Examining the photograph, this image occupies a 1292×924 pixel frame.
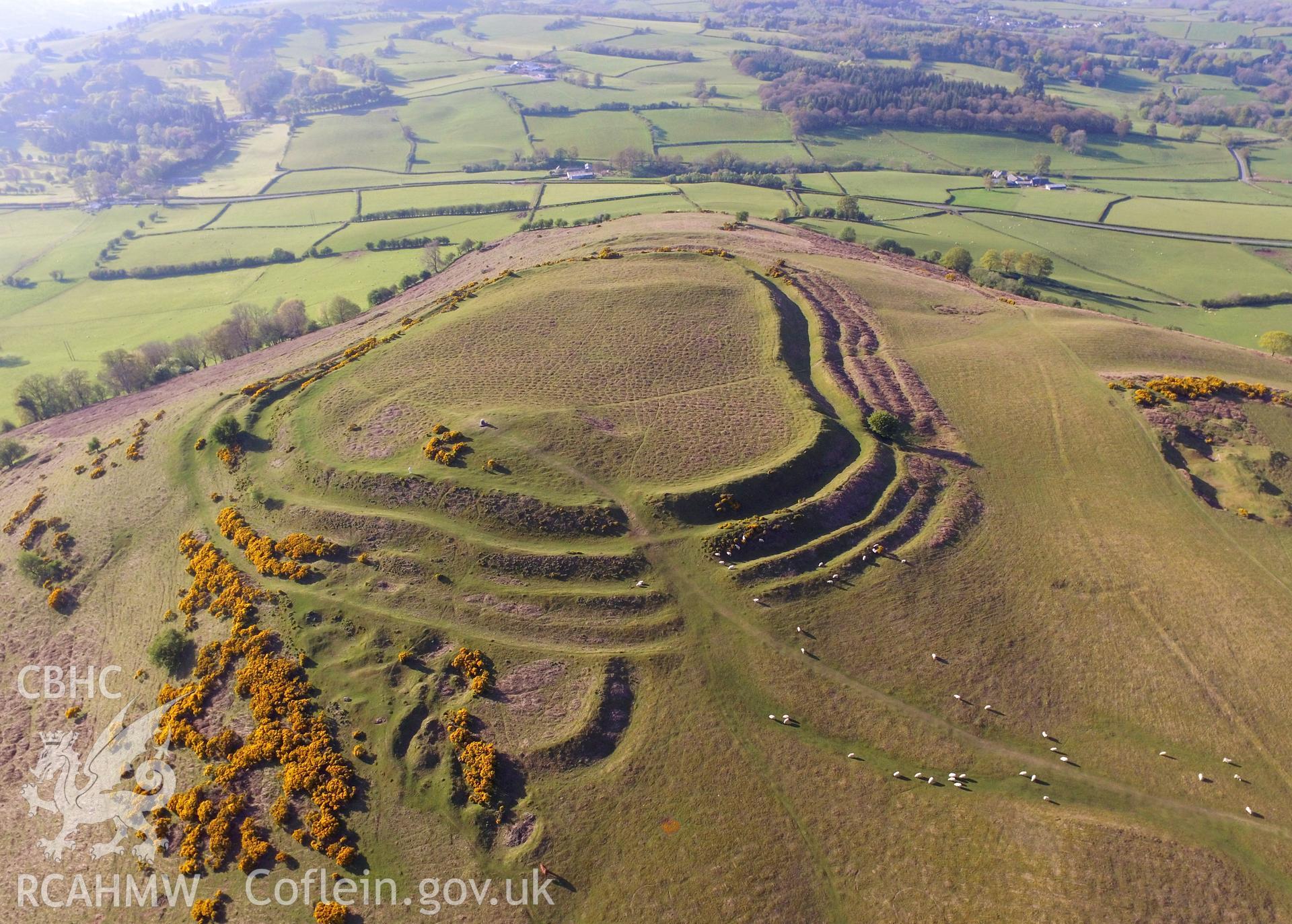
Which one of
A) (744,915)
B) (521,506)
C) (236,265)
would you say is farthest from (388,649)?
(236,265)

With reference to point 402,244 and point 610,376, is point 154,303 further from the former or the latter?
point 610,376

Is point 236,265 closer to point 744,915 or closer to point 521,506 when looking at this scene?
point 521,506

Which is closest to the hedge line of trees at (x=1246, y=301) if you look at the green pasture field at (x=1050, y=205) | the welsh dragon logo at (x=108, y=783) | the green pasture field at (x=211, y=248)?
the green pasture field at (x=1050, y=205)

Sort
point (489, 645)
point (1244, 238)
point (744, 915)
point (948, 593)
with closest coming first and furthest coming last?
1. point (744, 915)
2. point (489, 645)
3. point (948, 593)
4. point (1244, 238)

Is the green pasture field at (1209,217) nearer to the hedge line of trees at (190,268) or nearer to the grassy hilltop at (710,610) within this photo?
the grassy hilltop at (710,610)

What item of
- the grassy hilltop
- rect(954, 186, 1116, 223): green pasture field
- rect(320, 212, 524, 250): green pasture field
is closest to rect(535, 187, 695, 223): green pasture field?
rect(320, 212, 524, 250): green pasture field

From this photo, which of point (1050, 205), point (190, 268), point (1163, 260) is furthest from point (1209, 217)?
point (190, 268)
